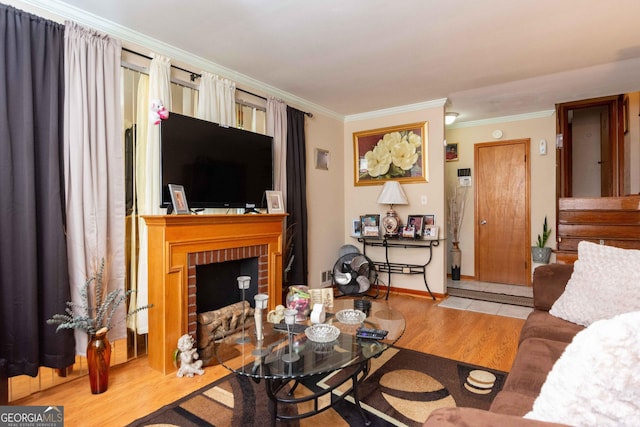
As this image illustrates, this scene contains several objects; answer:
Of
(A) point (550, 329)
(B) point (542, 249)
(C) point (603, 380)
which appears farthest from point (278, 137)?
(B) point (542, 249)

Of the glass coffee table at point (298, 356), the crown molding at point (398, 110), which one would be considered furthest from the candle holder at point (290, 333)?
the crown molding at point (398, 110)

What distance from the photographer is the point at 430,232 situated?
4.07 m

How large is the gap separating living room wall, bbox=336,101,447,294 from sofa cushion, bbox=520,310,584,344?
223cm

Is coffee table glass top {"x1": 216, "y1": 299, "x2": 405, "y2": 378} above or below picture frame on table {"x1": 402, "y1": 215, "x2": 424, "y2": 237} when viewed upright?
below

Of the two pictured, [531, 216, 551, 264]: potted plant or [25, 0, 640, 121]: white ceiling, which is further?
[531, 216, 551, 264]: potted plant

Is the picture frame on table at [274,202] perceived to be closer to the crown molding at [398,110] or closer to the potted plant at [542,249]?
the crown molding at [398,110]

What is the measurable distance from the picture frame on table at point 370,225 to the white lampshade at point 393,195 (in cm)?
31

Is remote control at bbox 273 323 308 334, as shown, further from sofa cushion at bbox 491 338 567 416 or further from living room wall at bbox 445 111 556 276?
living room wall at bbox 445 111 556 276

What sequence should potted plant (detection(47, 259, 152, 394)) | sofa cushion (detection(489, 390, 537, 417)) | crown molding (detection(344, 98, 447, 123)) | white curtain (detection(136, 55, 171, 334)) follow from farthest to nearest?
1. crown molding (detection(344, 98, 447, 123))
2. white curtain (detection(136, 55, 171, 334))
3. potted plant (detection(47, 259, 152, 394))
4. sofa cushion (detection(489, 390, 537, 417))

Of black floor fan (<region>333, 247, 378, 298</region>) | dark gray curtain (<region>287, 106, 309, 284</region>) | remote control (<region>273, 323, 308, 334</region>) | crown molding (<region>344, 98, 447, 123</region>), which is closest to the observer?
remote control (<region>273, 323, 308, 334</region>)

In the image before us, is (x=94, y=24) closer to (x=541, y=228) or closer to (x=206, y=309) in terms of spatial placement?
(x=206, y=309)

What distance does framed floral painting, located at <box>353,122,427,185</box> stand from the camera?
4.16 metres

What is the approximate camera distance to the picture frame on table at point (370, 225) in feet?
14.2

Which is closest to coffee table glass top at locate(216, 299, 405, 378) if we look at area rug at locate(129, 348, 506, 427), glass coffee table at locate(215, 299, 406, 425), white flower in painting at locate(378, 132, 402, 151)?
glass coffee table at locate(215, 299, 406, 425)
